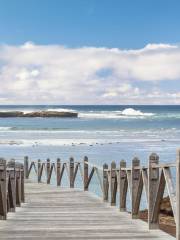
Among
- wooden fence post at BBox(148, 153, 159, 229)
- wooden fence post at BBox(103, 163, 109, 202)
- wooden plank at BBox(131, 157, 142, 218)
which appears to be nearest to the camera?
wooden fence post at BBox(148, 153, 159, 229)

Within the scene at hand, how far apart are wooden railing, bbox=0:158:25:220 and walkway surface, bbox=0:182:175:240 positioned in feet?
0.73

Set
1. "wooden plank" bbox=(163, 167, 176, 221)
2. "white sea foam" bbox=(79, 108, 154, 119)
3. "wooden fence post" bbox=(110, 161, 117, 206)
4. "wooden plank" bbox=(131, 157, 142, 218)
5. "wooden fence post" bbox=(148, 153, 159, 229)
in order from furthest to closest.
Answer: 1. "white sea foam" bbox=(79, 108, 154, 119)
2. "wooden fence post" bbox=(110, 161, 117, 206)
3. "wooden plank" bbox=(131, 157, 142, 218)
4. "wooden fence post" bbox=(148, 153, 159, 229)
5. "wooden plank" bbox=(163, 167, 176, 221)

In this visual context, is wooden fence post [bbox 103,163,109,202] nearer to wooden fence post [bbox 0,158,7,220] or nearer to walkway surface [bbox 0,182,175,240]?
walkway surface [bbox 0,182,175,240]

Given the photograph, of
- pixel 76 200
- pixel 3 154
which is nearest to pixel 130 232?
pixel 76 200

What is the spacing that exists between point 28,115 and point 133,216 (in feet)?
492

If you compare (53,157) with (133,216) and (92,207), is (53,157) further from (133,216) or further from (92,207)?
(133,216)

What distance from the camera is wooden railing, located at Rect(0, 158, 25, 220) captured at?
36.5 ft

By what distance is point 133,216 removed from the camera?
11.6m

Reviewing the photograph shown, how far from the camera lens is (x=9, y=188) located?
12.5m

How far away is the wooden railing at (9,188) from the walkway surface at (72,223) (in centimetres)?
22

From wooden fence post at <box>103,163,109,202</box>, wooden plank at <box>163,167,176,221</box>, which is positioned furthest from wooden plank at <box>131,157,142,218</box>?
wooden fence post at <box>103,163,109,202</box>

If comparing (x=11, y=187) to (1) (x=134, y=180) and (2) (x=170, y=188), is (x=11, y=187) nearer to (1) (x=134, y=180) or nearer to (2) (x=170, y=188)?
(1) (x=134, y=180)

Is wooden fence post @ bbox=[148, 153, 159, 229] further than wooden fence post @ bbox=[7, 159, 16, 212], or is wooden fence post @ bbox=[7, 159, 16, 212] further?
wooden fence post @ bbox=[7, 159, 16, 212]

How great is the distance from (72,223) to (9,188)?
2.26 metres
